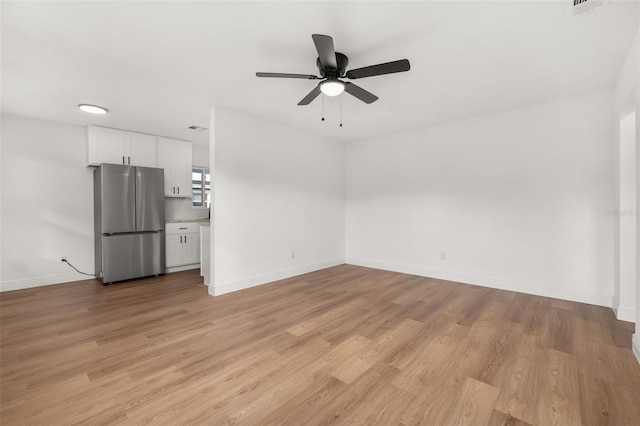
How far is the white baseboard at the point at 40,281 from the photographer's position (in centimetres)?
393

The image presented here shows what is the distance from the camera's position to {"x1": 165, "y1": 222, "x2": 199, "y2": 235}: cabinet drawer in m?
5.09

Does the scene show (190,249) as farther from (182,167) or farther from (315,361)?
(315,361)

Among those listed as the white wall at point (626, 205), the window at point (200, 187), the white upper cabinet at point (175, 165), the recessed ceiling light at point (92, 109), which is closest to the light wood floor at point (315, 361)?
the white wall at point (626, 205)

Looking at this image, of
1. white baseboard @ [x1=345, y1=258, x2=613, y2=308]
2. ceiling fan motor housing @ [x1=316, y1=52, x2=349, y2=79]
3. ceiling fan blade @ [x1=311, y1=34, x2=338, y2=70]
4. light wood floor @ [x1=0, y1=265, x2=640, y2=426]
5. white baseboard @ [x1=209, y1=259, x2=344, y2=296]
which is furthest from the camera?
white baseboard @ [x1=209, y1=259, x2=344, y2=296]

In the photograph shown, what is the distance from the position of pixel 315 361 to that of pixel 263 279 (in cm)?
230

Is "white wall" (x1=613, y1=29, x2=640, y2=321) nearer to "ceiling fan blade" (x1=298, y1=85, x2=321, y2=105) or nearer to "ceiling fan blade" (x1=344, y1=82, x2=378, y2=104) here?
"ceiling fan blade" (x1=344, y1=82, x2=378, y2=104)

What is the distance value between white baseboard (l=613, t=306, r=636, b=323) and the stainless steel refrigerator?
6.26 meters

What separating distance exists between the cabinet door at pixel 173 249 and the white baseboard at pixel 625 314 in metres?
6.23

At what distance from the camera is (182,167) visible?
214 inches

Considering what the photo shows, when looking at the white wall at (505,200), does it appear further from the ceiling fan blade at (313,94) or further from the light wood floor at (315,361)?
the ceiling fan blade at (313,94)

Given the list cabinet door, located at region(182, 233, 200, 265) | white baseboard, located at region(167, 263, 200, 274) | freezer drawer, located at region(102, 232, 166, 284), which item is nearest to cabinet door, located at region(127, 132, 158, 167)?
freezer drawer, located at region(102, 232, 166, 284)

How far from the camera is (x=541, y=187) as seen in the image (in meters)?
3.65

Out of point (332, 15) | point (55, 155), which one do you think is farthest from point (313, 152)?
point (55, 155)

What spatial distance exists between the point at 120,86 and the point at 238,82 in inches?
52.5
